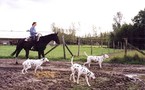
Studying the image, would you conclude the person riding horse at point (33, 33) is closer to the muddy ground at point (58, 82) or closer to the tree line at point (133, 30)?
the muddy ground at point (58, 82)

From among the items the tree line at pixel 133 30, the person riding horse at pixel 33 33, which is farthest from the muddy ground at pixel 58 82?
the tree line at pixel 133 30

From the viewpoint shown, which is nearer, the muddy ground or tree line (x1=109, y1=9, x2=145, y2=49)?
the muddy ground

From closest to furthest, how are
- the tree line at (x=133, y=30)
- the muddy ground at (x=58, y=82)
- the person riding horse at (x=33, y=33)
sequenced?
the muddy ground at (x=58, y=82) → the person riding horse at (x=33, y=33) → the tree line at (x=133, y=30)

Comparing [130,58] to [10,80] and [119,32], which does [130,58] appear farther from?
[119,32]

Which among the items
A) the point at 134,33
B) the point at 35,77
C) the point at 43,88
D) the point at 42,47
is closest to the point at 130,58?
the point at 42,47

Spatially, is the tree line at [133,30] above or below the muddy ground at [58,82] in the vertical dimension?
above

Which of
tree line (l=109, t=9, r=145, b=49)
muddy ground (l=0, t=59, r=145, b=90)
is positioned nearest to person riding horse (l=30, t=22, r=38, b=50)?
muddy ground (l=0, t=59, r=145, b=90)

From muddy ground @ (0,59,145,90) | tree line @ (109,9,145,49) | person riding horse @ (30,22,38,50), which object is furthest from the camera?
tree line @ (109,9,145,49)

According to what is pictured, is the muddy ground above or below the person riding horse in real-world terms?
below

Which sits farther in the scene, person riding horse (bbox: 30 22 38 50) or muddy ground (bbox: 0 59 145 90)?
person riding horse (bbox: 30 22 38 50)

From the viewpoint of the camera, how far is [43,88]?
42.8 feet

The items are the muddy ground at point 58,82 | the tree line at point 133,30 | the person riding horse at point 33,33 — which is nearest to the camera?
the muddy ground at point 58,82

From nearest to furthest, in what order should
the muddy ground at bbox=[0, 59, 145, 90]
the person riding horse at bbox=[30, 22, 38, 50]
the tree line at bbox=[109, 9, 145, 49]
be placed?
the muddy ground at bbox=[0, 59, 145, 90] < the person riding horse at bbox=[30, 22, 38, 50] < the tree line at bbox=[109, 9, 145, 49]

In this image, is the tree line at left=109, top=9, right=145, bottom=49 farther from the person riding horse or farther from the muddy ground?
the muddy ground
